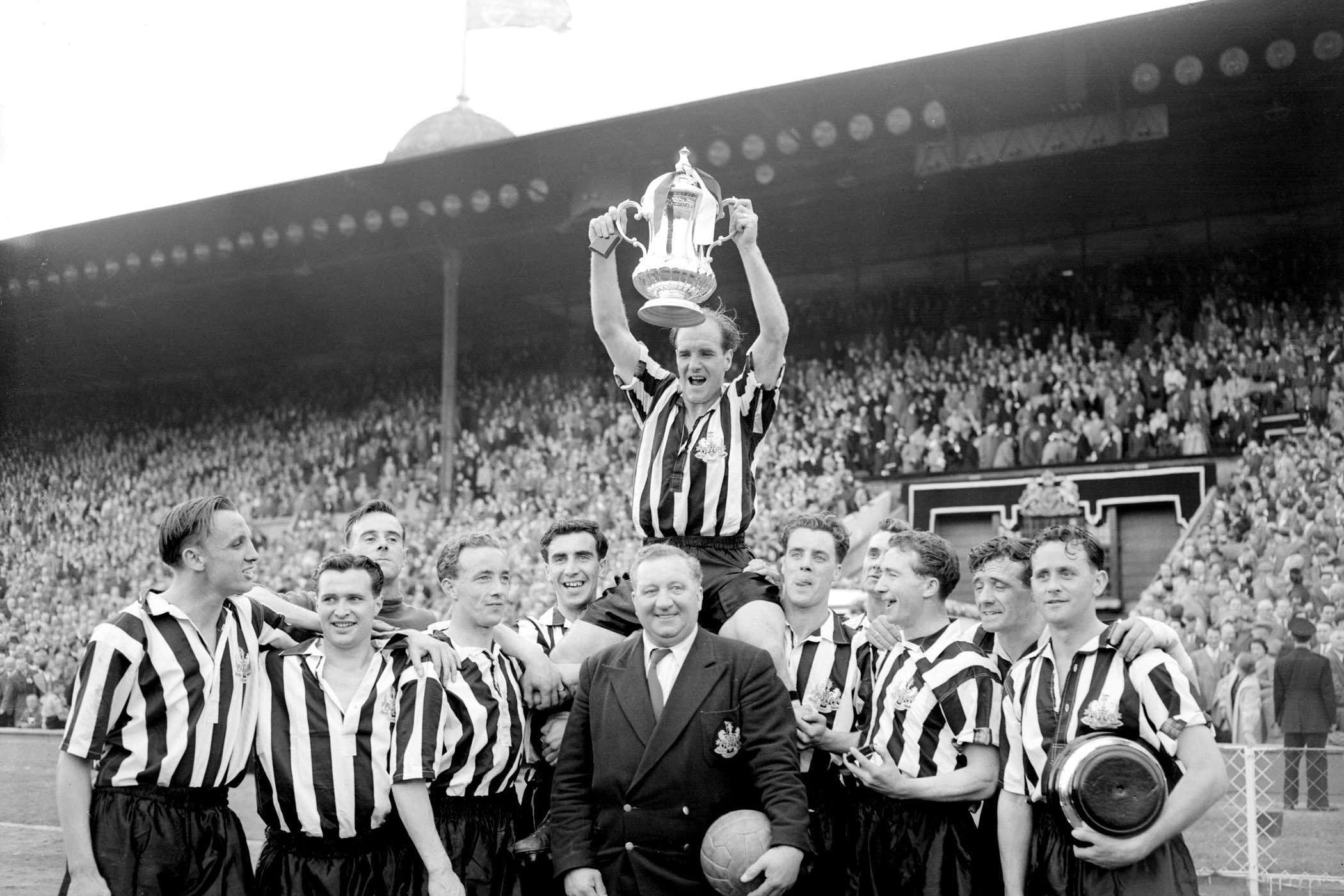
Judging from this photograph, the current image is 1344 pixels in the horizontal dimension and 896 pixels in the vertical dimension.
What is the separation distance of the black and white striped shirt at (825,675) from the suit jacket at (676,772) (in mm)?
699

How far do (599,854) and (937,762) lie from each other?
52.3 inches

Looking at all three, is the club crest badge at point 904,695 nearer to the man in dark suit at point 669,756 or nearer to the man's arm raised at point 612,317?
the man in dark suit at point 669,756

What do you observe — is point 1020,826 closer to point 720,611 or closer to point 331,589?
point 720,611

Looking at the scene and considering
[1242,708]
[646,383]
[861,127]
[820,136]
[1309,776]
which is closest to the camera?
[646,383]

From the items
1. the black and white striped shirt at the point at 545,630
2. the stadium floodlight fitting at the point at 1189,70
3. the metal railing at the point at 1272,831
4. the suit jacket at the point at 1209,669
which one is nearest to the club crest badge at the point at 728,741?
the black and white striped shirt at the point at 545,630

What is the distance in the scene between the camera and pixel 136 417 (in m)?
30.2

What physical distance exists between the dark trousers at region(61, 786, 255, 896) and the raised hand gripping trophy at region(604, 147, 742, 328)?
2.39m

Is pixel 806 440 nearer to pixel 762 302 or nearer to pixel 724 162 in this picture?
pixel 724 162

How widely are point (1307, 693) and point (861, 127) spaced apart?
10394 mm

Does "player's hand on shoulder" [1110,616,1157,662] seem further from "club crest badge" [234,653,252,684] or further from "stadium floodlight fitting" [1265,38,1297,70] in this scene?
"stadium floodlight fitting" [1265,38,1297,70]

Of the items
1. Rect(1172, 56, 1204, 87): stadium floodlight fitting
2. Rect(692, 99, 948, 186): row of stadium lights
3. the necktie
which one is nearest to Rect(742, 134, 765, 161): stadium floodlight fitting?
Rect(692, 99, 948, 186): row of stadium lights

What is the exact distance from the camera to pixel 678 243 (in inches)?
196

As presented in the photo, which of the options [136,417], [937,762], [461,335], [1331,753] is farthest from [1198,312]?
[136,417]

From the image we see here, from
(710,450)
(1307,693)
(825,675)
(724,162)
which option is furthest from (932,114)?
(825,675)
